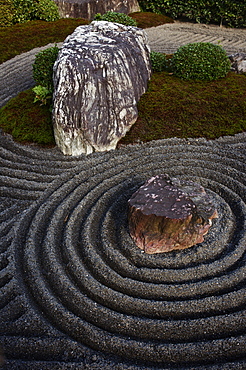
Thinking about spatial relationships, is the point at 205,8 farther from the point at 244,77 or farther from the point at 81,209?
the point at 81,209

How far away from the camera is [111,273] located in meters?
6.18

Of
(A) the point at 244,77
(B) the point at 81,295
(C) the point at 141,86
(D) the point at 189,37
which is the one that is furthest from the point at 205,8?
(B) the point at 81,295

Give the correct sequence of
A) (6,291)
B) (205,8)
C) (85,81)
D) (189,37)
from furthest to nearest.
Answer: (205,8) < (189,37) < (85,81) < (6,291)

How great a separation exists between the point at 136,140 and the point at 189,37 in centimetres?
1170

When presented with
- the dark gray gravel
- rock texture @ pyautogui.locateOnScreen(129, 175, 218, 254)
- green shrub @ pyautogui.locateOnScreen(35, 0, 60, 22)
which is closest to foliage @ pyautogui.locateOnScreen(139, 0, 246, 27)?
green shrub @ pyautogui.locateOnScreen(35, 0, 60, 22)

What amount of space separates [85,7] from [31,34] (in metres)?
4.48

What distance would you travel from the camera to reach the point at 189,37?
18.5 m

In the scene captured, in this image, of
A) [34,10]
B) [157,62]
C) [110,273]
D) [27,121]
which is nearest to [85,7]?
[34,10]

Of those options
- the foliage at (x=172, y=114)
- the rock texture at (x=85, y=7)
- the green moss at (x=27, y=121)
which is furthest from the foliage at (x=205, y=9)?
the green moss at (x=27, y=121)

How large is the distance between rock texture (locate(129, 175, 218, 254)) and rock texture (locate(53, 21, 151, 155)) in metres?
2.95

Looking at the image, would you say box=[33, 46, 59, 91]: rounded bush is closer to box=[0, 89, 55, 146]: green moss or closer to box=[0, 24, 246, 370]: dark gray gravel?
box=[0, 89, 55, 146]: green moss

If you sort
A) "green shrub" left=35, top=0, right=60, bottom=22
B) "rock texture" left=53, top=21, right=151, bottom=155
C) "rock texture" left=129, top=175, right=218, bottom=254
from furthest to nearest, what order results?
"green shrub" left=35, top=0, right=60, bottom=22 < "rock texture" left=53, top=21, right=151, bottom=155 < "rock texture" left=129, top=175, right=218, bottom=254

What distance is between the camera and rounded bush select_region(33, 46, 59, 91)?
1077cm

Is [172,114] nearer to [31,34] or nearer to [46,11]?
[31,34]
